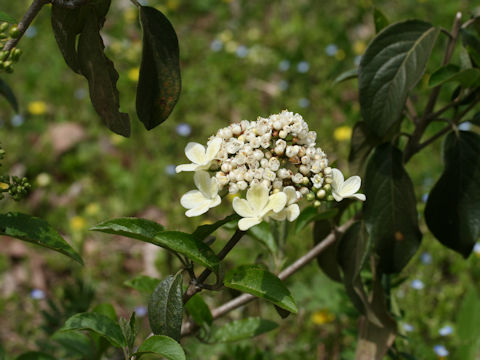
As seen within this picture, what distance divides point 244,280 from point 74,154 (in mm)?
2824

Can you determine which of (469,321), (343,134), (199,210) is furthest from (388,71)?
(343,134)

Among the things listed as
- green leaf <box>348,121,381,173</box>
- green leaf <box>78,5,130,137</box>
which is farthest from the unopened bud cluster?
green leaf <box>348,121,381,173</box>

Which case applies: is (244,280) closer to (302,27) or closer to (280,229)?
(280,229)

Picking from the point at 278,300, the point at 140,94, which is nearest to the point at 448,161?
the point at 278,300

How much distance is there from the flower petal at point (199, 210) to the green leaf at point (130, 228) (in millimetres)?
87

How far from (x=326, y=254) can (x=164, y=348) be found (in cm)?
86

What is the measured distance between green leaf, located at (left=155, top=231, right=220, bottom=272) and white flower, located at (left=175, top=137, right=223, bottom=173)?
0.14 metres

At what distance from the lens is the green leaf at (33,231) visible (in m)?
1.10

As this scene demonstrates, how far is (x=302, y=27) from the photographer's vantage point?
14.1 ft

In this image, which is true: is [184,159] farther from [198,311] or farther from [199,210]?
[199,210]

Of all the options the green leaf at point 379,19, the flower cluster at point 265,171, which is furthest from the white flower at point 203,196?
Answer: the green leaf at point 379,19

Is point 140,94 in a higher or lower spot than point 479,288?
higher

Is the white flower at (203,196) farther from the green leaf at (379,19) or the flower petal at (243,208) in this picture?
the green leaf at (379,19)

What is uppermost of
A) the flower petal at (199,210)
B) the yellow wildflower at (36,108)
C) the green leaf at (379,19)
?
the green leaf at (379,19)
